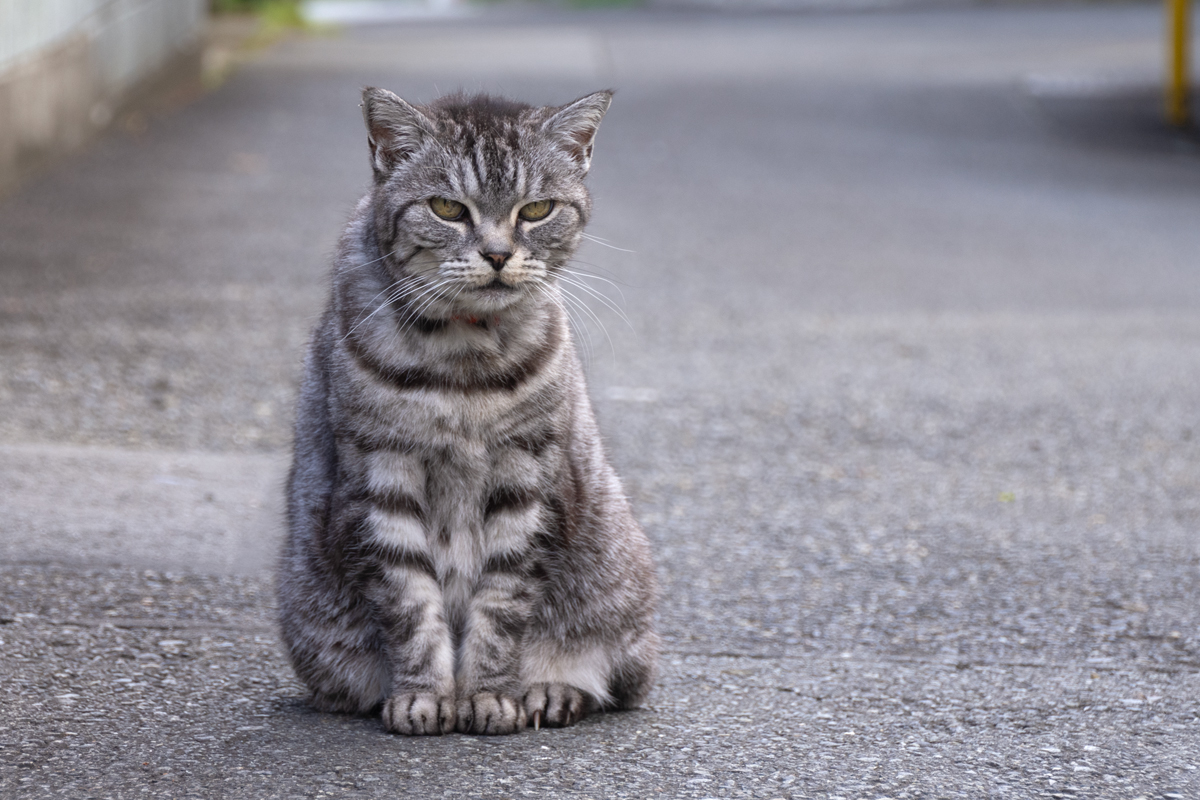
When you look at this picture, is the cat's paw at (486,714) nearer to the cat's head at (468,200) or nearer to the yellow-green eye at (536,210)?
the cat's head at (468,200)

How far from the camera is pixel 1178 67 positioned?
44.1 ft

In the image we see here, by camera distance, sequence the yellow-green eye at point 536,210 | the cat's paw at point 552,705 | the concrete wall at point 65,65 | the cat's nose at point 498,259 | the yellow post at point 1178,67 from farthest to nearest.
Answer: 1. the yellow post at point 1178,67
2. the concrete wall at point 65,65
3. the cat's paw at point 552,705
4. the yellow-green eye at point 536,210
5. the cat's nose at point 498,259

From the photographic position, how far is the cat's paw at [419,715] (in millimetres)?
3105

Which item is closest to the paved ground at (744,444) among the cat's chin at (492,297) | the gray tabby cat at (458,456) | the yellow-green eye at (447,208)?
the gray tabby cat at (458,456)

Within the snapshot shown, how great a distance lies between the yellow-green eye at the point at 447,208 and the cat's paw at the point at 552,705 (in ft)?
3.74

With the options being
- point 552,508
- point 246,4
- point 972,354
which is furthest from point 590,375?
point 246,4

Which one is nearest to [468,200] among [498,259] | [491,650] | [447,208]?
[447,208]

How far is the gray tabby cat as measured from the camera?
3068 mm

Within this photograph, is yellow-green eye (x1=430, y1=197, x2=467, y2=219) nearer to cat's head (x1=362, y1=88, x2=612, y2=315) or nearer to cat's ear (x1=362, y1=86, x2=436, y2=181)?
cat's head (x1=362, y1=88, x2=612, y2=315)

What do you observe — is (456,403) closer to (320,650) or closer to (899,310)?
(320,650)

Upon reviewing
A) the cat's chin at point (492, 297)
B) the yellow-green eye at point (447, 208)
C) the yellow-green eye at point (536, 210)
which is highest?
the yellow-green eye at point (447, 208)

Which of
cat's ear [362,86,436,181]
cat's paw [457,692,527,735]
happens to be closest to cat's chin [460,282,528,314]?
cat's ear [362,86,436,181]

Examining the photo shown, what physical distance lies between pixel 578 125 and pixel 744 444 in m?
3.10

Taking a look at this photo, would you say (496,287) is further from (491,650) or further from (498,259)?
(491,650)
